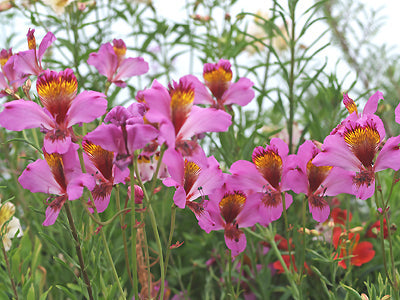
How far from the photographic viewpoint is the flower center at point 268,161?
0.66 m

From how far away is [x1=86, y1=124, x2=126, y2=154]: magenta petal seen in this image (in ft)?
1.65

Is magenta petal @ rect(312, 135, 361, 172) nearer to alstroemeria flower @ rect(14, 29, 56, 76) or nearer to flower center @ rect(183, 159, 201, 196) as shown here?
flower center @ rect(183, 159, 201, 196)

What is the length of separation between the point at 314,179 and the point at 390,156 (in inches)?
4.8

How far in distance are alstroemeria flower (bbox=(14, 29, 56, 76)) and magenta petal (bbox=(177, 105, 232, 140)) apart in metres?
0.32

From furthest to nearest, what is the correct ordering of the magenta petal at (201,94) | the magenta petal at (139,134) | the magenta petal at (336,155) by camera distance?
the magenta petal at (201,94) → the magenta petal at (336,155) → the magenta petal at (139,134)

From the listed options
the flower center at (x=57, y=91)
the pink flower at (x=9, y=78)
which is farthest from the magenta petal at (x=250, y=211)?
the pink flower at (x=9, y=78)

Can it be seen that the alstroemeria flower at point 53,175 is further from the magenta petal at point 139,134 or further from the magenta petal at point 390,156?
the magenta petal at point 390,156

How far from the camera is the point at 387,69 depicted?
1846 mm

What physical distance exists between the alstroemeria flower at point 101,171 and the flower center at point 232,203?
0.61 feet

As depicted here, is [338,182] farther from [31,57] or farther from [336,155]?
[31,57]

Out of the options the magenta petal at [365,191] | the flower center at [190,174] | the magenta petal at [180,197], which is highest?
the flower center at [190,174]

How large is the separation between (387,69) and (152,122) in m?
1.64

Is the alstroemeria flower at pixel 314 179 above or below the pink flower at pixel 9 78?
below

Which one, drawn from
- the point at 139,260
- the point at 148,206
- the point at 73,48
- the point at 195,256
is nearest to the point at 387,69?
the point at 195,256
